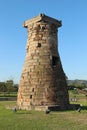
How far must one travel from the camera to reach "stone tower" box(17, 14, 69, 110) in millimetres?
23078

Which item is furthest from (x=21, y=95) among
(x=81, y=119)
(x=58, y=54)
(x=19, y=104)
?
(x=81, y=119)

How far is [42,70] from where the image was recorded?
23.6m

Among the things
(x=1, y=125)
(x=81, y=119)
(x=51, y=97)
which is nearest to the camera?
(x=1, y=125)

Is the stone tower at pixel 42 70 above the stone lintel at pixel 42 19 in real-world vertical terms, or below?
below

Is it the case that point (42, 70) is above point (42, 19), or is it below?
below

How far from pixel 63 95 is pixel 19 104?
3606 mm

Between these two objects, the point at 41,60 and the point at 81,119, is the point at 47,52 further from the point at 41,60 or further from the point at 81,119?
the point at 81,119

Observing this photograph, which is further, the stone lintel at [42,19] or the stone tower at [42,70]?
the stone lintel at [42,19]

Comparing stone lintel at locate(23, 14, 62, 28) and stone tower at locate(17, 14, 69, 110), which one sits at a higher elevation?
stone lintel at locate(23, 14, 62, 28)

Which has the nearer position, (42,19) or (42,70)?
(42,70)

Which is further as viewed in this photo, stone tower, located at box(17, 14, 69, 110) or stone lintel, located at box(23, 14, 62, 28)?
stone lintel, located at box(23, 14, 62, 28)

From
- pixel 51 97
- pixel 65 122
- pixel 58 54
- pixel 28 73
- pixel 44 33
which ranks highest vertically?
pixel 44 33

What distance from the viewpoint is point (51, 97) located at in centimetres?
2298

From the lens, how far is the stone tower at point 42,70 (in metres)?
23.1
